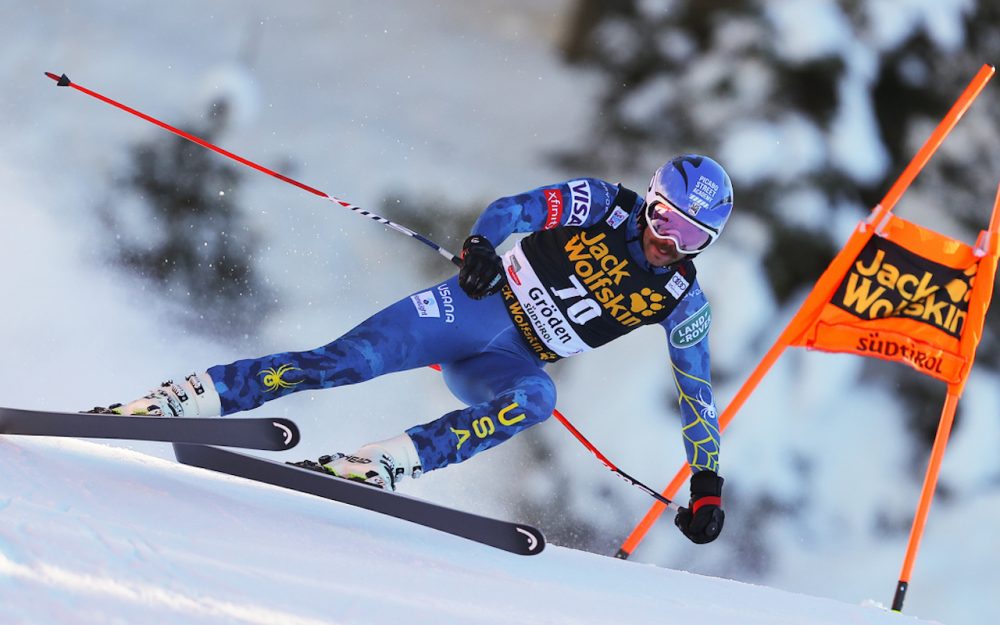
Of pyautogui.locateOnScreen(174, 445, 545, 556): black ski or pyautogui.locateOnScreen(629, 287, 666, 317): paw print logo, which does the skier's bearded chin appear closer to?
pyautogui.locateOnScreen(629, 287, 666, 317): paw print logo

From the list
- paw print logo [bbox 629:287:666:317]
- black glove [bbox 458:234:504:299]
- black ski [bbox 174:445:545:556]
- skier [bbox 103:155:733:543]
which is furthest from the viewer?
paw print logo [bbox 629:287:666:317]

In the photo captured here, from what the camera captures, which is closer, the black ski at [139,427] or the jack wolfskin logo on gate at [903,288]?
the black ski at [139,427]

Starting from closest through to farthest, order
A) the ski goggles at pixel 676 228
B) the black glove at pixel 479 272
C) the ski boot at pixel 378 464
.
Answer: the ski boot at pixel 378 464, the black glove at pixel 479 272, the ski goggles at pixel 676 228

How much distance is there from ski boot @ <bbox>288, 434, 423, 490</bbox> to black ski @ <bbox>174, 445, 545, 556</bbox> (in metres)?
0.07

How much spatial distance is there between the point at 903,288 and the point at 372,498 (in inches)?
167

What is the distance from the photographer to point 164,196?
1075 cm

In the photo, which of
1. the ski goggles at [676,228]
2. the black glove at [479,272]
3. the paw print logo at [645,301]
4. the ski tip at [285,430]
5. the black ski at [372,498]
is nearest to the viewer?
the ski tip at [285,430]

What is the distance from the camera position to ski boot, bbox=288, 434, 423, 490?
9.27ft

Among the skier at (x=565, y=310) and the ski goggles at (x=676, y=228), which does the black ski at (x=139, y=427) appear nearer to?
the skier at (x=565, y=310)

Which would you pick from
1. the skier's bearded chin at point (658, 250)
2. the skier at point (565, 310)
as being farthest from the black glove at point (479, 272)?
the skier's bearded chin at point (658, 250)

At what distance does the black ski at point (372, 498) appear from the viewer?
2695 mm

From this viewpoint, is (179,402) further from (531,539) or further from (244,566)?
(244,566)

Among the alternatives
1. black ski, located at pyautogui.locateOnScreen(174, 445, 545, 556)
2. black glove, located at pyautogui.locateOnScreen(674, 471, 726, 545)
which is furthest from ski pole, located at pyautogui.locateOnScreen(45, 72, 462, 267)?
black glove, located at pyautogui.locateOnScreen(674, 471, 726, 545)

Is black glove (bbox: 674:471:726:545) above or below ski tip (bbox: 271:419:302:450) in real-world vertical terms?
above
